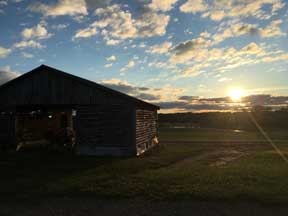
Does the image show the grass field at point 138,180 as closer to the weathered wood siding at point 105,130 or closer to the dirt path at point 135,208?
the dirt path at point 135,208

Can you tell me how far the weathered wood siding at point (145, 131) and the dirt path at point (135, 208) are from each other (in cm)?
999

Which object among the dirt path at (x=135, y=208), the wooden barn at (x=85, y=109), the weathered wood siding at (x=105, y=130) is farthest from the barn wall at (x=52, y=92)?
the dirt path at (x=135, y=208)

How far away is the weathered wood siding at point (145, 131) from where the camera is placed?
17984 millimetres

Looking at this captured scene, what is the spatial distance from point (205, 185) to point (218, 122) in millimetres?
69337

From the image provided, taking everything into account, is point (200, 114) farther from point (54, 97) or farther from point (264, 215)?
point (264, 215)

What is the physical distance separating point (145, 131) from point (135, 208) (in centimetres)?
1348

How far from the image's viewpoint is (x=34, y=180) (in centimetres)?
1014

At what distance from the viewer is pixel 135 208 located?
6.92 m

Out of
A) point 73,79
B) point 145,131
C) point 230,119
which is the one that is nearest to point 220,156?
point 145,131

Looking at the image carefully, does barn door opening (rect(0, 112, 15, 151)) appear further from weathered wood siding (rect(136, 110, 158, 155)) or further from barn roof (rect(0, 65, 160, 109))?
weathered wood siding (rect(136, 110, 158, 155))

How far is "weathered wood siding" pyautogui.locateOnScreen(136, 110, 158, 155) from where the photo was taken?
708 inches

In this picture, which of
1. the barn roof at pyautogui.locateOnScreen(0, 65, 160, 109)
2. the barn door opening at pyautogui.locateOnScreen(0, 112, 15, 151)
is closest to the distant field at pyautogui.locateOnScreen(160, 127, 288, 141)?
the barn roof at pyautogui.locateOnScreen(0, 65, 160, 109)

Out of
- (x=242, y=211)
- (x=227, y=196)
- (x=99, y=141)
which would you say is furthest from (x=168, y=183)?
(x=99, y=141)

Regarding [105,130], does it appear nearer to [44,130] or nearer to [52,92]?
[52,92]
